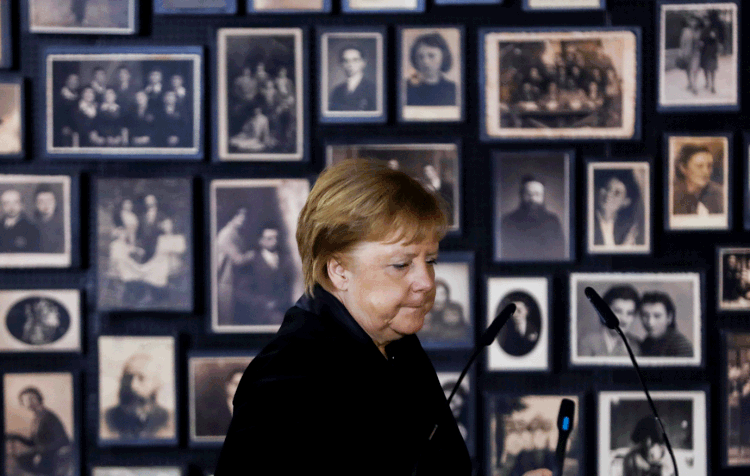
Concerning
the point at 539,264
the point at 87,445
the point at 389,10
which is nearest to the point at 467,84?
the point at 389,10

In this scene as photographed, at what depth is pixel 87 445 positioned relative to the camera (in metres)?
2.29

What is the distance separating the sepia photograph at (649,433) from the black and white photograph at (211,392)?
1271 mm

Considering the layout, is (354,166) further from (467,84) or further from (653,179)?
(653,179)

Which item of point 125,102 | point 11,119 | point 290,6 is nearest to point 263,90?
point 290,6

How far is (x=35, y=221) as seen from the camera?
2270 millimetres

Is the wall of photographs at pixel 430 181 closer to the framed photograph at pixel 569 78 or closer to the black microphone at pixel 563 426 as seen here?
the framed photograph at pixel 569 78

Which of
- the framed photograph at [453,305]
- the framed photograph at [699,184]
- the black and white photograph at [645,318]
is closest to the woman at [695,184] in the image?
the framed photograph at [699,184]

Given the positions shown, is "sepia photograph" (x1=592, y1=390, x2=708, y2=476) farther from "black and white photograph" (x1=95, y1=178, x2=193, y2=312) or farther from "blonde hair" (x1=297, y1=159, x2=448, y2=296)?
"black and white photograph" (x1=95, y1=178, x2=193, y2=312)

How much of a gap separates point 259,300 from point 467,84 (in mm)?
1029

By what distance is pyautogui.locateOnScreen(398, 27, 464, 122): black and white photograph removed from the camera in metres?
2.22

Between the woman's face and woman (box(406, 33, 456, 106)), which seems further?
woman (box(406, 33, 456, 106))

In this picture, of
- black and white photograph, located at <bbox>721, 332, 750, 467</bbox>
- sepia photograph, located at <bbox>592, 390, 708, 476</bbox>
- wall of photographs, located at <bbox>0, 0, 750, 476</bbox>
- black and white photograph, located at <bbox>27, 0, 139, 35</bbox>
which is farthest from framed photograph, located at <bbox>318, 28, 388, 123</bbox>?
black and white photograph, located at <bbox>721, 332, 750, 467</bbox>

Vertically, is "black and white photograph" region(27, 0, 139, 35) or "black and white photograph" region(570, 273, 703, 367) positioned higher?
"black and white photograph" region(27, 0, 139, 35)

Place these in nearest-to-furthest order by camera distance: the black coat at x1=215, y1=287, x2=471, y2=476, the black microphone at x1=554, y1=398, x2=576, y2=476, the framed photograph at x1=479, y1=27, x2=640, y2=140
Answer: the black coat at x1=215, y1=287, x2=471, y2=476 → the black microphone at x1=554, y1=398, x2=576, y2=476 → the framed photograph at x1=479, y1=27, x2=640, y2=140
